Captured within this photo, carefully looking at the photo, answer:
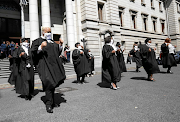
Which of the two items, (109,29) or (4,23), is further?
(109,29)

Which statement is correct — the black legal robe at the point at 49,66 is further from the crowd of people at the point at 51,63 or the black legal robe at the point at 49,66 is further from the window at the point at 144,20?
the window at the point at 144,20

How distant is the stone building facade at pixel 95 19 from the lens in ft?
55.8

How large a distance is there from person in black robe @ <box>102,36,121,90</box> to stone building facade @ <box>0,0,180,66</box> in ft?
36.6

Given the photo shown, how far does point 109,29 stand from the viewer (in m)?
21.0

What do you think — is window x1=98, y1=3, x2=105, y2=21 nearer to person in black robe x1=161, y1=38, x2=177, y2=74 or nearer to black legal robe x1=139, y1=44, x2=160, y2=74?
person in black robe x1=161, y1=38, x2=177, y2=74

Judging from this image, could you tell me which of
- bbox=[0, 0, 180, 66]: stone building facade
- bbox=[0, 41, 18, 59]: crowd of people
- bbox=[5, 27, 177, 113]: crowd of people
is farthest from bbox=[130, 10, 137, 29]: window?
bbox=[0, 41, 18, 59]: crowd of people

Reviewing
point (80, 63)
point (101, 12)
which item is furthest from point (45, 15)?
point (80, 63)

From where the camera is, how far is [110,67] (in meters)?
5.79

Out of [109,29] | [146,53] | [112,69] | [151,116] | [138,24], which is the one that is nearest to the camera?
[151,116]

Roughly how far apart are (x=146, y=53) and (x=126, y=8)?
20.3 metres

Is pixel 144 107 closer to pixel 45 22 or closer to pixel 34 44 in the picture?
pixel 34 44

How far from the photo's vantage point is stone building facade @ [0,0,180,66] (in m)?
17.0

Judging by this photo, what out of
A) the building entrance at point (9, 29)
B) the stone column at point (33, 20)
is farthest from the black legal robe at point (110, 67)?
the building entrance at point (9, 29)

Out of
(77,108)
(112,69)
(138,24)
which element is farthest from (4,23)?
(138,24)
